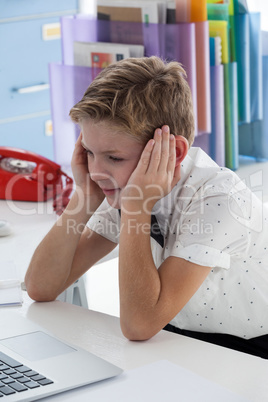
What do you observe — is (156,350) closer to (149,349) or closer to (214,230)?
(149,349)

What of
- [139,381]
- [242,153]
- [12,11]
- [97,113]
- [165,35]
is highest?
[12,11]

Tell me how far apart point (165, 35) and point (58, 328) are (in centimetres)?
106

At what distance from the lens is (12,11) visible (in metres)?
2.64

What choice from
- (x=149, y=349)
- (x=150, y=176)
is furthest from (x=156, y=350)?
(x=150, y=176)

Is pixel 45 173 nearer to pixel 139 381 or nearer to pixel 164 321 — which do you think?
pixel 164 321

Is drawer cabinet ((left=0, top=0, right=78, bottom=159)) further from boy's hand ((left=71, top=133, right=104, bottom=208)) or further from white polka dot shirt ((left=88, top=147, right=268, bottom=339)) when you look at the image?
white polka dot shirt ((left=88, top=147, right=268, bottom=339))

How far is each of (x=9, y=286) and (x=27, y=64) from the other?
1747mm

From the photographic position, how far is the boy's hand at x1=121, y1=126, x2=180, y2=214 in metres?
1.05

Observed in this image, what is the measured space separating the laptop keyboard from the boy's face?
1.19 ft

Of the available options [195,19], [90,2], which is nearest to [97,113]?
[195,19]

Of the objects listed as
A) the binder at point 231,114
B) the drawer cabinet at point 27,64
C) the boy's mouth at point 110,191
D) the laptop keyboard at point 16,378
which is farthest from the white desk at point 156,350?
the drawer cabinet at point 27,64

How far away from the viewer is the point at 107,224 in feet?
4.15

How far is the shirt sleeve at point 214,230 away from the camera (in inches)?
40.1

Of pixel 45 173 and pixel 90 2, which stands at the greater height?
pixel 90 2
